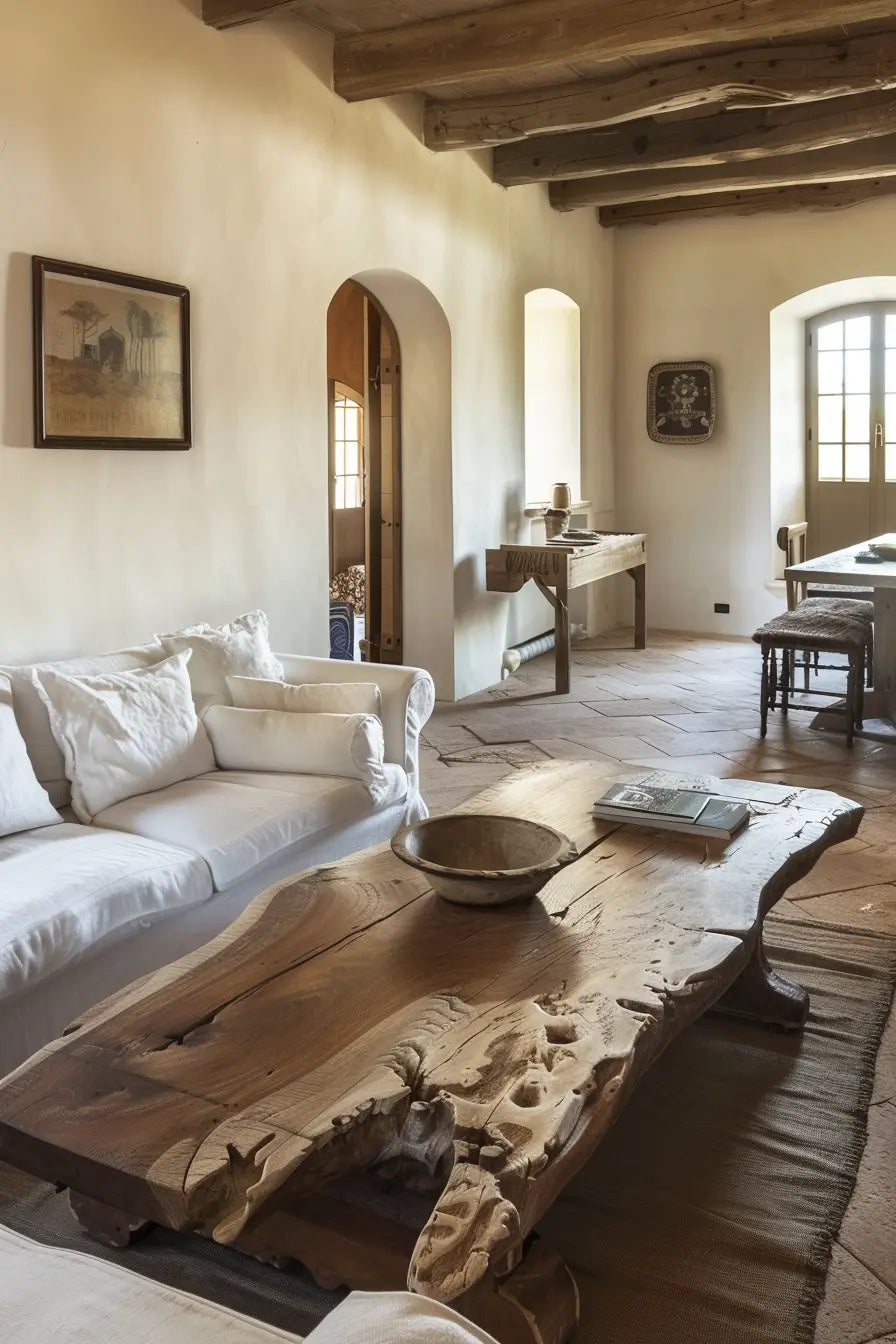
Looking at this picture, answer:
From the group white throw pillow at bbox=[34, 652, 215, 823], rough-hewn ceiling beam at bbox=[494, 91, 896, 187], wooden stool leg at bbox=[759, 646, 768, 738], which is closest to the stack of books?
white throw pillow at bbox=[34, 652, 215, 823]

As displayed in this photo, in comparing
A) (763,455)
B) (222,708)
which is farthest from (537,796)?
(763,455)

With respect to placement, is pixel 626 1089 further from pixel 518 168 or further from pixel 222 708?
pixel 518 168

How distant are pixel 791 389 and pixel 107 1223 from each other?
7801 mm

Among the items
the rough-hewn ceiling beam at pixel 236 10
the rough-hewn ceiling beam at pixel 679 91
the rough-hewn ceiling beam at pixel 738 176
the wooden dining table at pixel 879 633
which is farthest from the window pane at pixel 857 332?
the rough-hewn ceiling beam at pixel 236 10

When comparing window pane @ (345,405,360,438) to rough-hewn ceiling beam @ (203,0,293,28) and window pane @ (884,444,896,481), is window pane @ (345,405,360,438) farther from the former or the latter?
rough-hewn ceiling beam @ (203,0,293,28)

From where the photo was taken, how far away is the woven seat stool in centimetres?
544

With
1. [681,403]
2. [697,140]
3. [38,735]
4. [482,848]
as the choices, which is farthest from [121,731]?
[681,403]

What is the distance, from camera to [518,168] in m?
6.65

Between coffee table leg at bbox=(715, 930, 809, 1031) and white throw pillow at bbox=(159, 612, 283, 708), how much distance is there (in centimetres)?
188

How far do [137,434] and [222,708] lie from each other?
1136 millimetres

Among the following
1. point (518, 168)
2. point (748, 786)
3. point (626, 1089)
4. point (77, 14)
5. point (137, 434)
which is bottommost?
point (626, 1089)

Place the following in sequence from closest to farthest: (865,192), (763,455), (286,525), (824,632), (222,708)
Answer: (222,708)
(286,525)
(824,632)
(865,192)
(763,455)

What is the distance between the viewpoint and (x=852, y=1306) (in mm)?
1918

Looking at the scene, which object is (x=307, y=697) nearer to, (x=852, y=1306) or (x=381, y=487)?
(x=852, y=1306)
